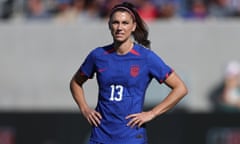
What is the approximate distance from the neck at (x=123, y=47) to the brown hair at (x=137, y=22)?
0.60 feet

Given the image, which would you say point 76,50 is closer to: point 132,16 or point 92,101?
point 92,101

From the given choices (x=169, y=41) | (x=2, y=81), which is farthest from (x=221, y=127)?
(x=2, y=81)

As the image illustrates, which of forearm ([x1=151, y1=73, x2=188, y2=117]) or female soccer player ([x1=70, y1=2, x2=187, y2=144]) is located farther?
forearm ([x1=151, y1=73, x2=188, y2=117])

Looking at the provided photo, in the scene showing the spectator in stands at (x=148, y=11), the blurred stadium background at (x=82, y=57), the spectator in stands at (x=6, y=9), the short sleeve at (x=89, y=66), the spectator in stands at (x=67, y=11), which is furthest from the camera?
the spectator in stands at (x=6, y=9)

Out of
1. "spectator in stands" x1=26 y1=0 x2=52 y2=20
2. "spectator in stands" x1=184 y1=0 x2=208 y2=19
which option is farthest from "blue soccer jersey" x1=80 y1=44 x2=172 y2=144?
"spectator in stands" x1=26 y1=0 x2=52 y2=20

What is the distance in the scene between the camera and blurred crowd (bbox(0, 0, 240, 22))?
13.6 m

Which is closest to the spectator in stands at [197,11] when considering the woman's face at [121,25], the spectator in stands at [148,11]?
the spectator in stands at [148,11]

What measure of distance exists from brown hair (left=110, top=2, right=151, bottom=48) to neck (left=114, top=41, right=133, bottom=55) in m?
0.18

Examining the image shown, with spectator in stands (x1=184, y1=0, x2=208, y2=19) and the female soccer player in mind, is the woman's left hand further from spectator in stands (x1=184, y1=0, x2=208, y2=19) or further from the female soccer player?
spectator in stands (x1=184, y1=0, x2=208, y2=19)

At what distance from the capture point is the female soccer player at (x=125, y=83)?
264 inches

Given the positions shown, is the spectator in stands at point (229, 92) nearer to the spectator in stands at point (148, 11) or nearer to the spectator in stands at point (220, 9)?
the spectator in stands at point (220, 9)

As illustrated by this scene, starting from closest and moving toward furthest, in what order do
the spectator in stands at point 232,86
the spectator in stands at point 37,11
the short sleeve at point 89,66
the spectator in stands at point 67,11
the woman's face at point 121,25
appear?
the woman's face at point 121,25
the short sleeve at point 89,66
the spectator in stands at point 232,86
the spectator in stands at point 67,11
the spectator in stands at point 37,11

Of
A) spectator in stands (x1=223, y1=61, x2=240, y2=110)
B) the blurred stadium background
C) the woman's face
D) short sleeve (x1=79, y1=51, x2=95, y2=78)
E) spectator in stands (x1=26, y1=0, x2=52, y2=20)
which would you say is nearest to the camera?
the woman's face

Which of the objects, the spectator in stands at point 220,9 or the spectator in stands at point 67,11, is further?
the spectator in stands at point 67,11
